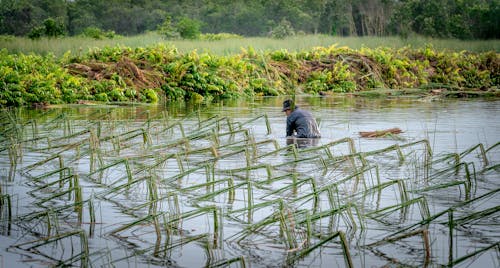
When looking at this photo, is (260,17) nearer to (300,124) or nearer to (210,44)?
(210,44)

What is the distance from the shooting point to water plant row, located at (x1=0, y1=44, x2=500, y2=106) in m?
19.4

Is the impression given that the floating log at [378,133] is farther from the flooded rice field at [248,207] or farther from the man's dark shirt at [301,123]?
the man's dark shirt at [301,123]

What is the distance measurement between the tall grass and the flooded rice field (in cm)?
1240

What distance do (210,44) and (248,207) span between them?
958 inches

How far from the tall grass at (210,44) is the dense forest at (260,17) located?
24.0 feet

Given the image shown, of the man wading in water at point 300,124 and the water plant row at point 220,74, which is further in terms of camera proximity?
the water plant row at point 220,74

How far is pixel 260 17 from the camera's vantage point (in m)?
62.9

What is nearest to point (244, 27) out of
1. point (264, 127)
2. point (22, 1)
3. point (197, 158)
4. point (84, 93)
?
point (22, 1)

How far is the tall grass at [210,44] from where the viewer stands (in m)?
25.5

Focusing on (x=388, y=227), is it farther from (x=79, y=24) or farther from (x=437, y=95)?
(x=79, y=24)

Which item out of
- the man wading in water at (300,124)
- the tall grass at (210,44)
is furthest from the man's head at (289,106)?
the tall grass at (210,44)

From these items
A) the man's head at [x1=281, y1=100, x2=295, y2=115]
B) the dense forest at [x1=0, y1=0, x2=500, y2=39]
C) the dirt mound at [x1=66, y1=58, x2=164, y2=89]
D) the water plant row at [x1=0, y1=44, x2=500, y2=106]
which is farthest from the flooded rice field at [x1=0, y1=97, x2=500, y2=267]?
the dense forest at [x1=0, y1=0, x2=500, y2=39]

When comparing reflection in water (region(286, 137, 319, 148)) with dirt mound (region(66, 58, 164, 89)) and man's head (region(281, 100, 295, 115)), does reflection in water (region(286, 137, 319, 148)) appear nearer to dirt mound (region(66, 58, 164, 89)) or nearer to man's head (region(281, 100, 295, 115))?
man's head (region(281, 100, 295, 115))

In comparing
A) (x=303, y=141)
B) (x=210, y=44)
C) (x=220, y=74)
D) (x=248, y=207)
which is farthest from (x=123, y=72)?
(x=248, y=207)
